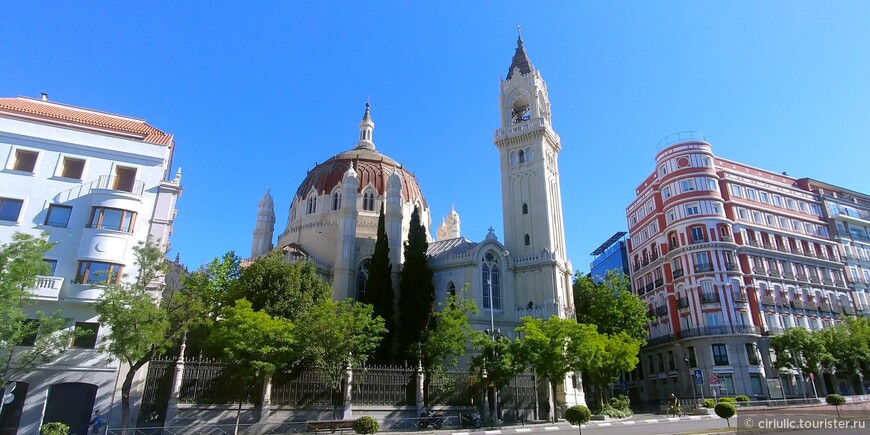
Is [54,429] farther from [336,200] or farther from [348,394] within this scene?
[336,200]

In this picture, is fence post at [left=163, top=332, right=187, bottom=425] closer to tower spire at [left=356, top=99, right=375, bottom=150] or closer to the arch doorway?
the arch doorway

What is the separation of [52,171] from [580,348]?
28.8 metres

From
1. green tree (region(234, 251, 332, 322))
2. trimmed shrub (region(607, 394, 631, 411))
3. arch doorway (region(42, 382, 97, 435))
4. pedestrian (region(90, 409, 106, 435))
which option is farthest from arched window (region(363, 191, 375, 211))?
pedestrian (region(90, 409, 106, 435))

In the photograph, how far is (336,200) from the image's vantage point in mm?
50969

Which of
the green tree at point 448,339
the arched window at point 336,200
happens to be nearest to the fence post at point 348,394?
the green tree at point 448,339

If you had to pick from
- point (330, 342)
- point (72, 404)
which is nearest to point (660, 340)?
point (330, 342)

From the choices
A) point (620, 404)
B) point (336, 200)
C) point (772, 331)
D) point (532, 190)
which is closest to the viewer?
point (620, 404)

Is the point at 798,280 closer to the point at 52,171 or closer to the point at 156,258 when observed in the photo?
the point at 156,258

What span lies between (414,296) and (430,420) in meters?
13.0

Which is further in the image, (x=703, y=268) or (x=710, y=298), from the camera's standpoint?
(x=703, y=268)

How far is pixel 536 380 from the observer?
32.0 meters

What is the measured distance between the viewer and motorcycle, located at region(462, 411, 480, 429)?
26.5 m

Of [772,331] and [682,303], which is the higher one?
[682,303]

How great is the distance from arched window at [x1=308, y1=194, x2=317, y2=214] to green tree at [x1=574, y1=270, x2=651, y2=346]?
26910 mm
